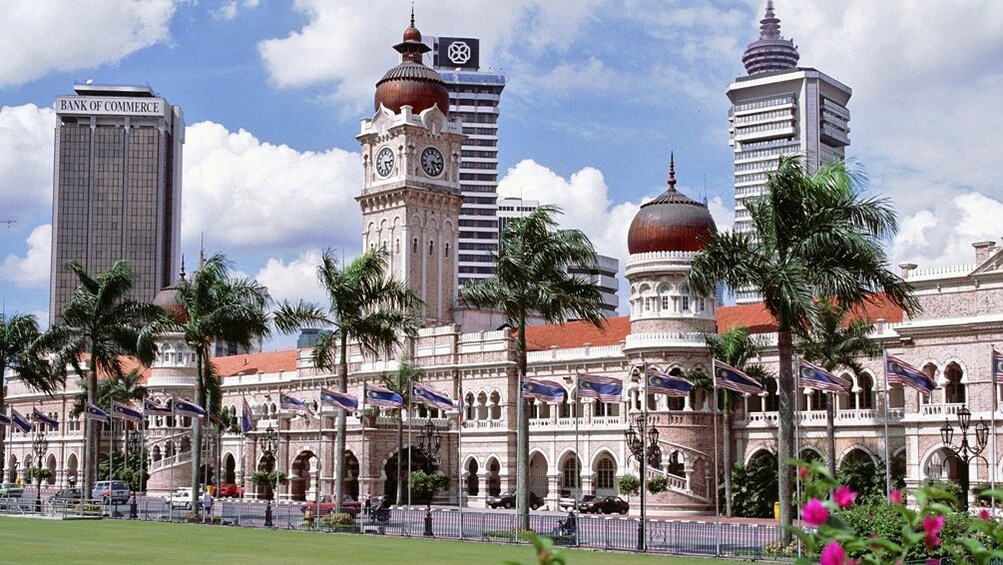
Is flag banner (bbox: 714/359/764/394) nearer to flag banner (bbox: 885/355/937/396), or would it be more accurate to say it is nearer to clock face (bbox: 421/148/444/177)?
flag banner (bbox: 885/355/937/396)

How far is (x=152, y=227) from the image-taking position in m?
192

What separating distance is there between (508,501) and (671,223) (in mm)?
17439

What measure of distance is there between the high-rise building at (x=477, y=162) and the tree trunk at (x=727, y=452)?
348 ft

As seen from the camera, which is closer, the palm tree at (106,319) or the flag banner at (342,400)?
the flag banner at (342,400)

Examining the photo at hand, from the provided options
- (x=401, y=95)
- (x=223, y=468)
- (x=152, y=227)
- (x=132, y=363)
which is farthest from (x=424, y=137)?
(x=152, y=227)

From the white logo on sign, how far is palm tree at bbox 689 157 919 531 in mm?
140874

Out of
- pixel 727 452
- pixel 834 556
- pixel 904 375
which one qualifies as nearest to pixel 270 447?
pixel 727 452

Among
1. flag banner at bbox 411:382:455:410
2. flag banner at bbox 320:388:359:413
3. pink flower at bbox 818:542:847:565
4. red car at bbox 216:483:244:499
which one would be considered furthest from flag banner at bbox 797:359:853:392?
red car at bbox 216:483:244:499

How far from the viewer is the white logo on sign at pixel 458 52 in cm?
17450

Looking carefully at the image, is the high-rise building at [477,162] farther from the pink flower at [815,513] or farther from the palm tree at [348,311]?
the pink flower at [815,513]

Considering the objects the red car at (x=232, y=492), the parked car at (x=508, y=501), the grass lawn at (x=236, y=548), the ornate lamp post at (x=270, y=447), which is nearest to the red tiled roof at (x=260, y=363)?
the red car at (x=232, y=492)

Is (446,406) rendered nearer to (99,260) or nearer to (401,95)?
(401,95)

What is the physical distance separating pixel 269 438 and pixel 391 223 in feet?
51.7

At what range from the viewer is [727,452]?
208 ft
